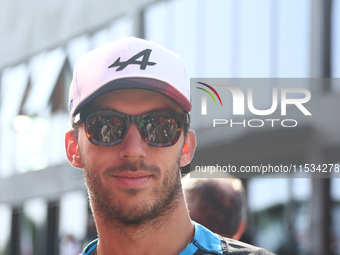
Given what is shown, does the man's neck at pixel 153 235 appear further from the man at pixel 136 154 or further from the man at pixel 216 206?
the man at pixel 216 206

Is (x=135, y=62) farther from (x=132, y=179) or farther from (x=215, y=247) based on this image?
(x=215, y=247)

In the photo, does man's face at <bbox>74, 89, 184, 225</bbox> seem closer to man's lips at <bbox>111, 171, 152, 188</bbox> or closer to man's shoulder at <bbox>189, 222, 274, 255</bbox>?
man's lips at <bbox>111, 171, 152, 188</bbox>

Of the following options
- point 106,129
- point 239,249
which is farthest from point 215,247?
point 106,129

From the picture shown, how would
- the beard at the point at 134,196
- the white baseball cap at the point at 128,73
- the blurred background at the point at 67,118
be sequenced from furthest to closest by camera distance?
the blurred background at the point at 67,118 < the white baseball cap at the point at 128,73 < the beard at the point at 134,196

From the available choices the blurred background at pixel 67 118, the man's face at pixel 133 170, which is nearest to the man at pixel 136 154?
the man's face at pixel 133 170

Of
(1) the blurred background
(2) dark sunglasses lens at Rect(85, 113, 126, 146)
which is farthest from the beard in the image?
(1) the blurred background

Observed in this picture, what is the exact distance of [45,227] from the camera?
1304cm

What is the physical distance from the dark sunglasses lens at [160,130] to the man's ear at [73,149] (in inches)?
14.1

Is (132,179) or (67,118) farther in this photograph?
(67,118)

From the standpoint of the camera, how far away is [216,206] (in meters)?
2.44

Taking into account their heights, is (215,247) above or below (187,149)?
below

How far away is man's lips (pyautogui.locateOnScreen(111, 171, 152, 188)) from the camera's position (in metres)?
1.45

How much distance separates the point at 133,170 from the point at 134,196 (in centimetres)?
9

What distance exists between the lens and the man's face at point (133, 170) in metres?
1.46
